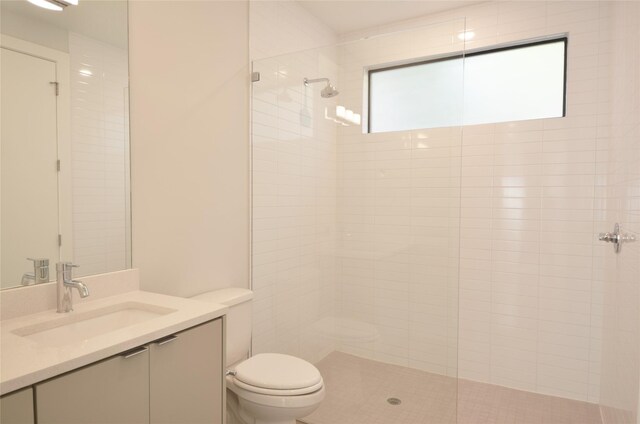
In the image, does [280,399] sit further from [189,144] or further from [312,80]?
[312,80]

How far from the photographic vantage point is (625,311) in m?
1.63

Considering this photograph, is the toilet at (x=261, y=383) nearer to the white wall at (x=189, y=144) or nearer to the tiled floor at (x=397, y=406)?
the white wall at (x=189, y=144)

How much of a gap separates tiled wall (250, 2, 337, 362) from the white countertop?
98 cm

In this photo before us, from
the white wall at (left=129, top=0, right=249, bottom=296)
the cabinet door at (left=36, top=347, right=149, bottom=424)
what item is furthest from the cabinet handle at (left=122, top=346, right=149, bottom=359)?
the white wall at (left=129, top=0, right=249, bottom=296)

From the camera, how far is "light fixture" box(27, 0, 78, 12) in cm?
144

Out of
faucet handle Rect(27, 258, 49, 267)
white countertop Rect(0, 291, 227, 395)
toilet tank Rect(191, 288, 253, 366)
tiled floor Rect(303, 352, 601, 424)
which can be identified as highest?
faucet handle Rect(27, 258, 49, 267)

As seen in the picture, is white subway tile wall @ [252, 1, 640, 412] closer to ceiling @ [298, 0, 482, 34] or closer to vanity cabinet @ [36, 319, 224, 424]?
ceiling @ [298, 0, 482, 34]

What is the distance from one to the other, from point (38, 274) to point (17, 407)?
66 centimetres

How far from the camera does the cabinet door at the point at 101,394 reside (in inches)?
38.4

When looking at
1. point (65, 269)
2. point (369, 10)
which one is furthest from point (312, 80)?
point (65, 269)

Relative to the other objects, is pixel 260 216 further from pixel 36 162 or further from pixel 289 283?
pixel 36 162

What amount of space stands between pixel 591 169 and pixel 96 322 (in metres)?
2.94

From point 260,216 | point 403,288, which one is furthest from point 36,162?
point 403,288

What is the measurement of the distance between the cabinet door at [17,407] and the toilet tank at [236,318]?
109 cm
